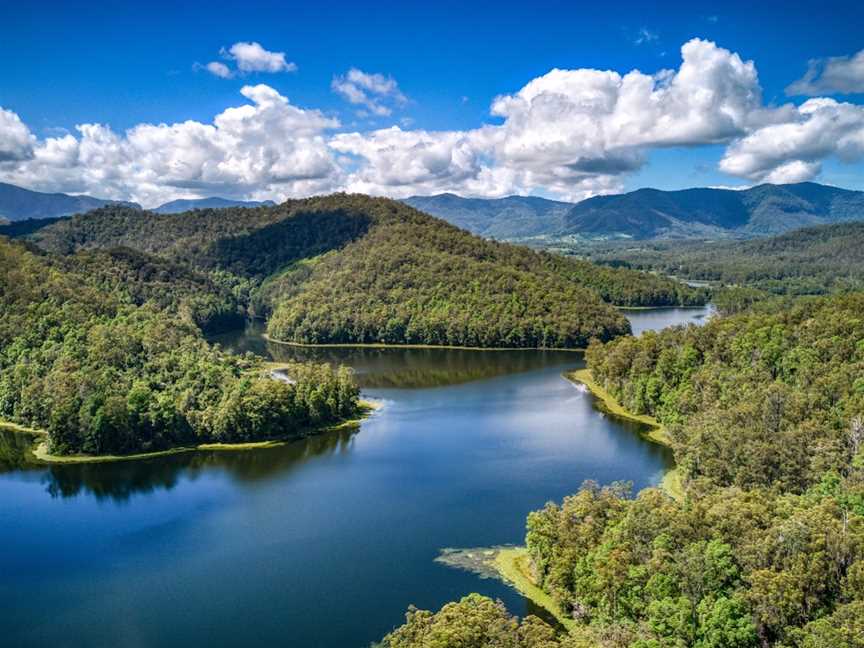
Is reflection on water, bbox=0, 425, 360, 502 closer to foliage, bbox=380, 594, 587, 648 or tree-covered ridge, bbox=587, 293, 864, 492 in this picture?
tree-covered ridge, bbox=587, 293, 864, 492

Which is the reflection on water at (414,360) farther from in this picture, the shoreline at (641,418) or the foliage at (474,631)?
the foliage at (474,631)

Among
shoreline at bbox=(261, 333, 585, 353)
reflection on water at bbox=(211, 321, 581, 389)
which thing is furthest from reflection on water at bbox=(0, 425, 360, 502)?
shoreline at bbox=(261, 333, 585, 353)

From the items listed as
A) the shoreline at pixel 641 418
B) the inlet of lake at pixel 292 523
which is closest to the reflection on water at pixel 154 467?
the inlet of lake at pixel 292 523

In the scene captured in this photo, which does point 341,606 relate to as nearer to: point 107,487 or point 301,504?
point 301,504

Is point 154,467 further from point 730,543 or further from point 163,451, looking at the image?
point 730,543

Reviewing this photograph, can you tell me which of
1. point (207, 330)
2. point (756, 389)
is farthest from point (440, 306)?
point (756, 389)

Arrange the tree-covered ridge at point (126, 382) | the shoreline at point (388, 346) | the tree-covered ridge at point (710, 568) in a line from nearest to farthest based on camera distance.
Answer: the tree-covered ridge at point (710, 568), the tree-covered ridge at point (126, 382), the shoreline at point (388, 346)
